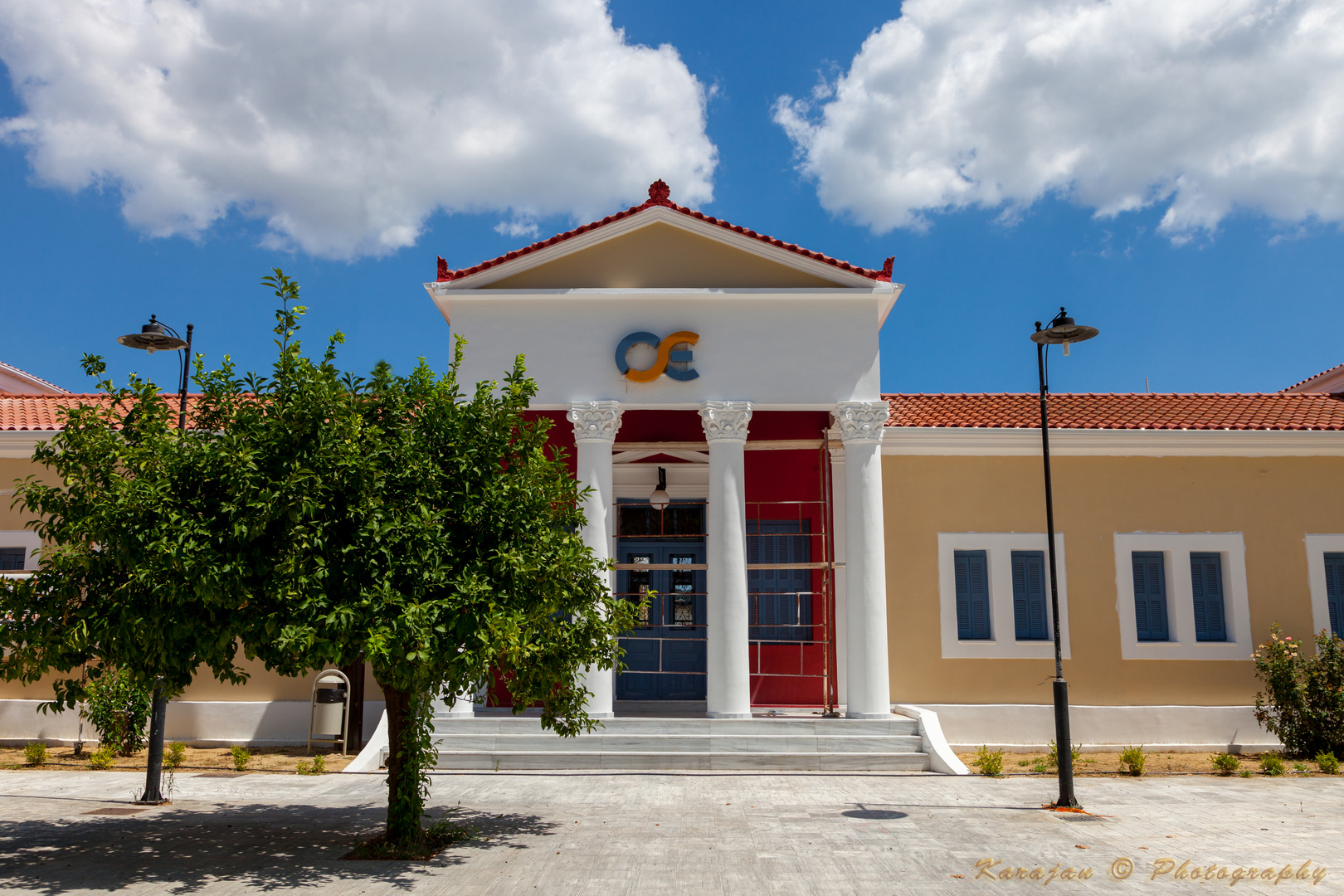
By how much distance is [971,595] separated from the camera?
16.0m

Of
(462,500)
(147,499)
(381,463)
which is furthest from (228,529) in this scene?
(462,500)

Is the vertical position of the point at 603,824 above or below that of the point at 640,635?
below

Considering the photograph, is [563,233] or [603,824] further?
[563,233]

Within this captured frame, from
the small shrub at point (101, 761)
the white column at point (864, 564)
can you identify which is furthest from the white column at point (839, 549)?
the small shrub at point (101, 761)

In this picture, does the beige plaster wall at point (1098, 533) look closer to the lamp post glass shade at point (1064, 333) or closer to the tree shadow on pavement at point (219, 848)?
the lamp post glass shade at point (1064, 333)

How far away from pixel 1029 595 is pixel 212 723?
1471cm

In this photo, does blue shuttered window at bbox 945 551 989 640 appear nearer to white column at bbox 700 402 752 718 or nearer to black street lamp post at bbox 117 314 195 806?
white column at bbox 700 402 752 718

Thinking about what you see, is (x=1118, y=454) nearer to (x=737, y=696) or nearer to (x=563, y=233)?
(x=737, y=696)

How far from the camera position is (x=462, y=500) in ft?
26.5

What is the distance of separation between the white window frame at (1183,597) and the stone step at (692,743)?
534cm

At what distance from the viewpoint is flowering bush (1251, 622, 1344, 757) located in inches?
561

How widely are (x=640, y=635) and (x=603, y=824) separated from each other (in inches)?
300

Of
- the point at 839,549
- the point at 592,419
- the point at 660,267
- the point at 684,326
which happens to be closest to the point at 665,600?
the point at 839,549

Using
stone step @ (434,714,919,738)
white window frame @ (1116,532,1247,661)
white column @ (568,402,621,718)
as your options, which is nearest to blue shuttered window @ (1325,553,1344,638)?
white window frame @ (1116,532,1247,661)
